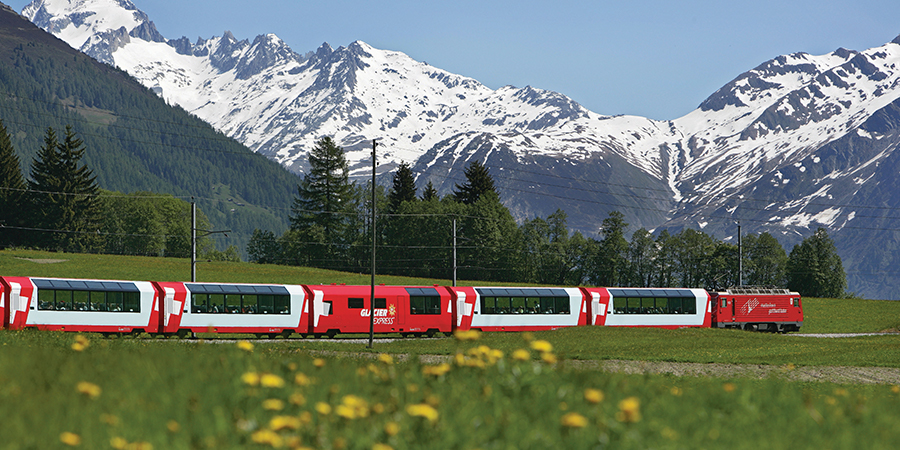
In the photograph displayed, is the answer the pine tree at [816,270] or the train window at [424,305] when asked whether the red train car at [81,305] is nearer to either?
the train window at [424,305]

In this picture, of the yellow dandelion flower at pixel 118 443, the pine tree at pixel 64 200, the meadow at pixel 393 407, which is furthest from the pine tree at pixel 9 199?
the yellow dandelion flower at pixel 118 443

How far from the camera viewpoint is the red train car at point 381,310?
51.4m

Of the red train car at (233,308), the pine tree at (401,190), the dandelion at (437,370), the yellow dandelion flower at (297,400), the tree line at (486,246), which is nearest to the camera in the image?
the yellow dandelion flower at (297,400)

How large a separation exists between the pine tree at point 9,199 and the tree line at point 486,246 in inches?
1502

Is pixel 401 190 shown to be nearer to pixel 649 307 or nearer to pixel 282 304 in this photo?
pixel 649 307

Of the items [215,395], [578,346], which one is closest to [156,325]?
[578,346]

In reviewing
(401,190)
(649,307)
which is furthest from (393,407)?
(401,190)

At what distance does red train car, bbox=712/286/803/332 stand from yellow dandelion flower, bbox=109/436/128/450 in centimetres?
6424

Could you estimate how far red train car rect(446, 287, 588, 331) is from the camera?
55.2 metres

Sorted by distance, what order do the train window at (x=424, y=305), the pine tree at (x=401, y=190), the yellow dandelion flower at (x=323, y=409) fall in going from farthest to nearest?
the pine tree at (x=401, y=190) → the train window at (x=424, y=305) → the yellow dandelion flower at (x=323, y=409)

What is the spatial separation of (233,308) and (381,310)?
32.2 feet

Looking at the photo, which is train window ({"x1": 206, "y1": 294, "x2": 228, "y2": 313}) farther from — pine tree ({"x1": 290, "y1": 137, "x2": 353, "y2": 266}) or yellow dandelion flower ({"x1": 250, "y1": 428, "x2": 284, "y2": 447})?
pine tree ({"x1": 290, "y1": 137, "x2": 353, "y2": 266})

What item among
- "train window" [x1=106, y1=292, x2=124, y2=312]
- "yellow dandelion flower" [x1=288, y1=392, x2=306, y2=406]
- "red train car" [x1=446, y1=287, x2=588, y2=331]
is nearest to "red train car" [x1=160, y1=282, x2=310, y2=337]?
"train window" [x1=106, y1=292, x2=124, y2=312]

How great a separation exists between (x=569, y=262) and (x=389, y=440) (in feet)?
476
